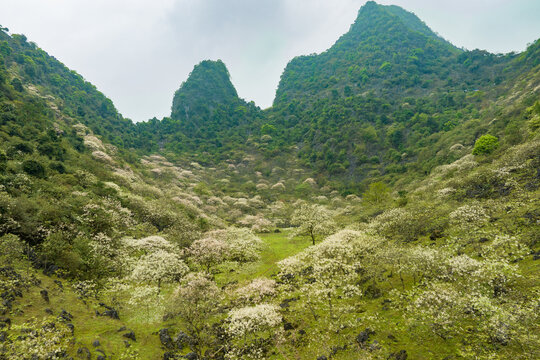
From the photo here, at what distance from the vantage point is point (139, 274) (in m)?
26.0

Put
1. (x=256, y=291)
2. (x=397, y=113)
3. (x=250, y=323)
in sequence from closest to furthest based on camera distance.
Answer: (x=250, y=323) → (x=256, y=291) → (x=397, y=113)

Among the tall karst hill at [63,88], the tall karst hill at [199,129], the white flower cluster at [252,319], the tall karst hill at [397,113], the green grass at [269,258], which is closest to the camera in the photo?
the white flower cluster at [252,319]

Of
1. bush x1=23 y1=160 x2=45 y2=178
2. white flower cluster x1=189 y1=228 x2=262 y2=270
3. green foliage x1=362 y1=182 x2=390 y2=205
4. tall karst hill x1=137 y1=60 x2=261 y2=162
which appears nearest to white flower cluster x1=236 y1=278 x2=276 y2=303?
white flower cluster x1=189 y1=228 x2=262 y2=270

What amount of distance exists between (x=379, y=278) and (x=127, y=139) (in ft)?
475

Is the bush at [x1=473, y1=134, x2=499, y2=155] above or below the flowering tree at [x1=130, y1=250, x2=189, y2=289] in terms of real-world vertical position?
above

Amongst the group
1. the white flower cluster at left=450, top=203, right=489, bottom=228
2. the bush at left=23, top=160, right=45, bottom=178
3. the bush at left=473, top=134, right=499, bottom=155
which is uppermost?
the bush at left=23, top=160, right=45, bottom=178

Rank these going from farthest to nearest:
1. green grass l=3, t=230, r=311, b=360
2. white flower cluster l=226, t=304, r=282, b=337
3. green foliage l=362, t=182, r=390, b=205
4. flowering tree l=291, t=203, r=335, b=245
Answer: green foliage l=362, t=182, r=390, b=205, flowering tree l=291, t=203, r=335, b=245, white flower cluster l=226, t=304, r=282, b=337, green grass l=3, t=230, r=311, b=360

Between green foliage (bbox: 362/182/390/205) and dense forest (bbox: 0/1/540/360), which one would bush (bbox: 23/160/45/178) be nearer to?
dense forest (bbox: 0/1/540/360)

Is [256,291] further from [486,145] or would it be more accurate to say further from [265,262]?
[486,145]

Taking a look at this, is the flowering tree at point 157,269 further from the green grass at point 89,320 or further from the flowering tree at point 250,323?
the flowering tree at point 250,323

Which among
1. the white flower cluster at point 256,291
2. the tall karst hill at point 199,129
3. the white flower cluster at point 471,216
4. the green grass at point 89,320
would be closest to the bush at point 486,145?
the white flower cluster at point 471,216

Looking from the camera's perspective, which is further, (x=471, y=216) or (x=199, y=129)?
(x=199, y=129)

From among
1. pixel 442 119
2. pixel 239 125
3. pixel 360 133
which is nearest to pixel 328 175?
pixel 360 133

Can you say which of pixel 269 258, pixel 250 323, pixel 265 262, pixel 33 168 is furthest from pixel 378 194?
pixel 33 168
